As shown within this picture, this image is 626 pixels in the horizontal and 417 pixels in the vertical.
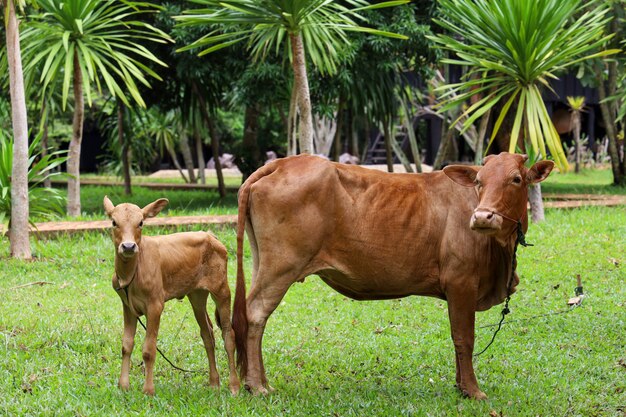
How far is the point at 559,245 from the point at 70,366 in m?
6.14

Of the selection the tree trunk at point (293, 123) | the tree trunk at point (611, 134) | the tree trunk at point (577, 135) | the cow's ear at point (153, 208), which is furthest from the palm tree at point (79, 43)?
the tree trunk at point (577, 135)

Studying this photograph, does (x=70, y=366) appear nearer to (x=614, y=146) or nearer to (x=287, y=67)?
(x=287, y=67)

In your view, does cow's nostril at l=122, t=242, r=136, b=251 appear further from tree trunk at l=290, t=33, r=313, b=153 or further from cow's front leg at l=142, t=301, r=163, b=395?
tree trunk at l=290, t=33, r=313, b=153

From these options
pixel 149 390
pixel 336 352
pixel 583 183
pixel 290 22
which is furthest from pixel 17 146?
pixel 583 183

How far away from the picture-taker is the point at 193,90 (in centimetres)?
1683

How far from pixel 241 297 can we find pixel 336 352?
5.28 feet

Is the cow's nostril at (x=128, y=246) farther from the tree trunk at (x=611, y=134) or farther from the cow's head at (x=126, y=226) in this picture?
the tree trunk at (x=611, y=134)

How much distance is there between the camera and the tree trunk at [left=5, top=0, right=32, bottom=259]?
9297 mm

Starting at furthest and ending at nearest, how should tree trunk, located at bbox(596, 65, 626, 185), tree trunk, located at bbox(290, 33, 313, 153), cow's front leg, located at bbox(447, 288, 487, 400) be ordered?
tree trunk, located at bbox(596, 65, 626, 185) < tree trunk, located at bbox(290, 33, 313, 153) < cow's front leg, located at bbox(447, 288, 487, 400)

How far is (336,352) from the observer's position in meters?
6.63

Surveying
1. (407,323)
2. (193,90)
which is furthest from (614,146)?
(407,323)

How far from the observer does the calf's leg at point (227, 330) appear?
539 centimetres

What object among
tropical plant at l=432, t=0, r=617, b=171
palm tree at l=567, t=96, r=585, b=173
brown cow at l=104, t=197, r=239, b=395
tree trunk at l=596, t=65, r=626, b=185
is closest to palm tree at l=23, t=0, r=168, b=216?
tropical plant at l=432, t=0, r=617, b=171

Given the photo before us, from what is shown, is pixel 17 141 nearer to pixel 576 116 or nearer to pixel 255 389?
pixel 255 389
